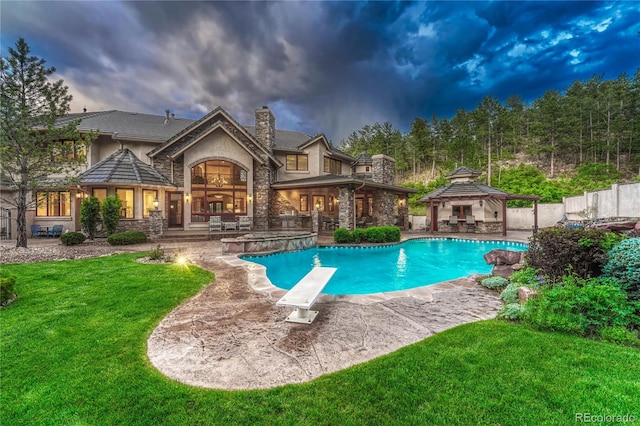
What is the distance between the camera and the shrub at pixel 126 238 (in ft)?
39.9

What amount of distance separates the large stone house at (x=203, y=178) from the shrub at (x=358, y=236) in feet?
6.52

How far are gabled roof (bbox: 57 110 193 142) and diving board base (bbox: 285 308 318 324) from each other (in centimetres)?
1747

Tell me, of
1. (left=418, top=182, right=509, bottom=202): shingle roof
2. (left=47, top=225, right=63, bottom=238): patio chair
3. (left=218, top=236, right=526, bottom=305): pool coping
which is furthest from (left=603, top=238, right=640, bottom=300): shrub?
(left=47, top=225, right=63, bottom=238): patio chair

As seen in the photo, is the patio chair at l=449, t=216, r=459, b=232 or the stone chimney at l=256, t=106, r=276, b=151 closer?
the stone chimney at l=256, t=106, r=276, b=151

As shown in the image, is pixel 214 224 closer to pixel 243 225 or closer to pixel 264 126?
pixel 243 225

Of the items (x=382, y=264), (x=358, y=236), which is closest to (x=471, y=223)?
(x=358, y=236)

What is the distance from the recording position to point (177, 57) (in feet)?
55.0

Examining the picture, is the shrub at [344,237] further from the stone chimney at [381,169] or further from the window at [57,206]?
the window at [57,206]

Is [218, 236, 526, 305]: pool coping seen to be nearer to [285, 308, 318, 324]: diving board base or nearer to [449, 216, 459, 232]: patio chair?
[285, 308, 318, 324]: diving board base

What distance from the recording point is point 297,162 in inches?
815

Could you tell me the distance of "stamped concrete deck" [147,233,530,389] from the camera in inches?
108

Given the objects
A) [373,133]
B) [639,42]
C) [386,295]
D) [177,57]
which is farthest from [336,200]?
[373,133]

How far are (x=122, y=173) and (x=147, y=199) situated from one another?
179 cm

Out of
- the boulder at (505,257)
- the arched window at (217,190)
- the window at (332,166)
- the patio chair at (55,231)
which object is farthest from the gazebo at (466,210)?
the patio chair at (55,231)
